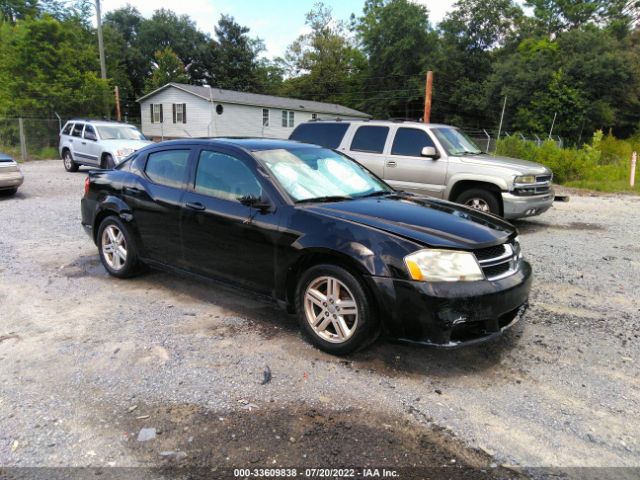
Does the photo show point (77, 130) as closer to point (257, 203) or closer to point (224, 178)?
point (224, 178)

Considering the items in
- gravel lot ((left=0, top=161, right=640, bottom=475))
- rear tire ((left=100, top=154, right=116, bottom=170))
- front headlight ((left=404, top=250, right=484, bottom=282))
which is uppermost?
front headlight ((left=404, top=250, right=484, bottom=282))

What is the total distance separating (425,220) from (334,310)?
100cm

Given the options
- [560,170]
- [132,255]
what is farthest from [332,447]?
[560,170]

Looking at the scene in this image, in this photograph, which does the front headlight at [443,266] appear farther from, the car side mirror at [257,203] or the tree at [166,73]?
the tree at [166,73]

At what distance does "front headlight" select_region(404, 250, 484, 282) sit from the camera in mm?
3205

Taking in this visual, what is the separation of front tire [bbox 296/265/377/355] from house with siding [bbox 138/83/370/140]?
96.0 feet

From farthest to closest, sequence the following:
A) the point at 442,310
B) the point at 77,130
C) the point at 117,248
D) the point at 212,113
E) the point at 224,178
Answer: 1. the point at 212,113
2. the point at 77,130
3. the point at 117,248
4. the point at 224,178
5. the point at 442,310

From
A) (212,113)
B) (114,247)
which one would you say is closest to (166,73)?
(212,113)

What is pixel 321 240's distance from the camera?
3525 mm

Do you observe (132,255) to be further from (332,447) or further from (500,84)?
(500,84)

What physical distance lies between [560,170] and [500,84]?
102 feet

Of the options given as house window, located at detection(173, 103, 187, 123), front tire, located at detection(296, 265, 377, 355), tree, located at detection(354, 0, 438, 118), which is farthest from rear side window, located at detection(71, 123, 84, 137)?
tree, located at detection(354, 0, 438, 118)

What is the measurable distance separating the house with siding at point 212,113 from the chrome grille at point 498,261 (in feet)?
96.5

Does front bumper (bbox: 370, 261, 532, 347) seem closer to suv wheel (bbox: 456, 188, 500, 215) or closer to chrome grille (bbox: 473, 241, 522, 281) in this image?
chrome grille (bbox: 473, 241, 522, 281)
